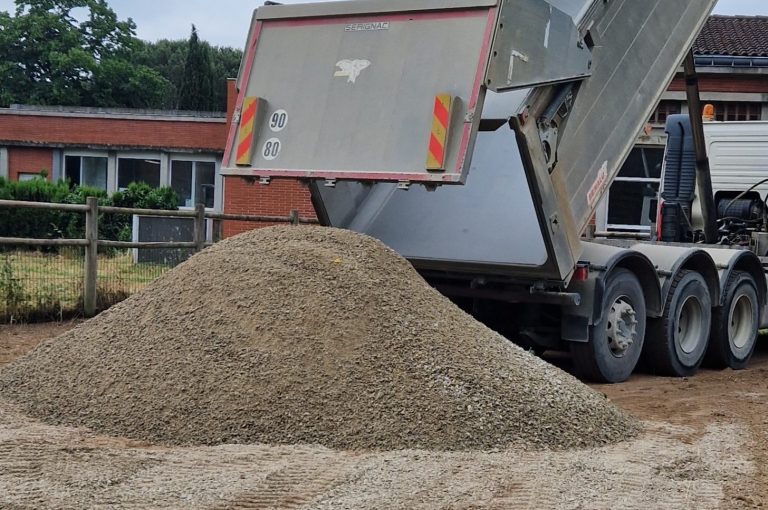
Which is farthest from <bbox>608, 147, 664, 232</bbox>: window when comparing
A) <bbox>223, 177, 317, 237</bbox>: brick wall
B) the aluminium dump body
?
the aluminium dump body

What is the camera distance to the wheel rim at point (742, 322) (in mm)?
10648

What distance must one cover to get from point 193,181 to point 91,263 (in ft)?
59.4

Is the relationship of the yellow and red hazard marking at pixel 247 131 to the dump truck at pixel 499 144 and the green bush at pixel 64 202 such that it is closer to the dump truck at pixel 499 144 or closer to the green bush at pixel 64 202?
the dump truck at pixel 499 144

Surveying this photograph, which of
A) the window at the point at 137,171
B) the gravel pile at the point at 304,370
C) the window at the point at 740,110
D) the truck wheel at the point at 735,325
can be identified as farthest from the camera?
the window at the point at 137,171

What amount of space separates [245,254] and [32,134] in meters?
25.4

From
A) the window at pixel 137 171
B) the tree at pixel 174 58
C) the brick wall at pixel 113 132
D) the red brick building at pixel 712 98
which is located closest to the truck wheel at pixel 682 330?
the red brick building at pixel 712 98

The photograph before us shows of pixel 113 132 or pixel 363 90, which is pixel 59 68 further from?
pixel 363 90

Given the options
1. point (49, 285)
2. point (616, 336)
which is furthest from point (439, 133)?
point (49, 285)

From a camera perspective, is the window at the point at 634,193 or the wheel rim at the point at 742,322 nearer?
the wheel rim at the point at 742,322

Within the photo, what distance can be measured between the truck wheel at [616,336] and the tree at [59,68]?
44.9 m

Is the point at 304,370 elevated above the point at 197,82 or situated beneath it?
situated beneath

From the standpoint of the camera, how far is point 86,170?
3077cm

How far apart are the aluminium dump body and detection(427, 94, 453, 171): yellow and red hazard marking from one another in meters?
0.07

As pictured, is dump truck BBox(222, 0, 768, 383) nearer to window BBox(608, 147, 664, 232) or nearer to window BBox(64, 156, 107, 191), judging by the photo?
window BBox(608, 147, 664, 232)
